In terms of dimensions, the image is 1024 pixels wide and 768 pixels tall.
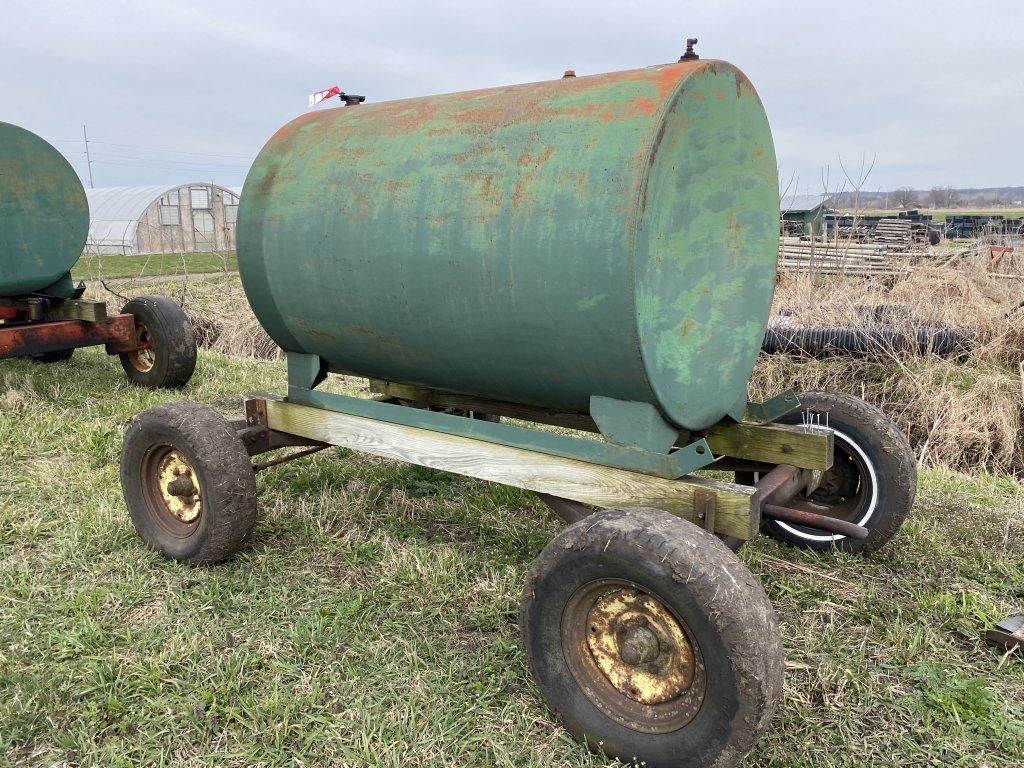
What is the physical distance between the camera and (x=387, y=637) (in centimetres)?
280

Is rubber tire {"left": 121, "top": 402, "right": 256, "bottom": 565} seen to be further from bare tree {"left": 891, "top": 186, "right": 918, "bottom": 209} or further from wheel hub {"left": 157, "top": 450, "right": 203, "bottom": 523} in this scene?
bare tree {"left": 891, "top": 186, "right": 918, "bottom": 209}

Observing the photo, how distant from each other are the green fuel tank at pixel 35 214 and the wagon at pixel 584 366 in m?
3.37

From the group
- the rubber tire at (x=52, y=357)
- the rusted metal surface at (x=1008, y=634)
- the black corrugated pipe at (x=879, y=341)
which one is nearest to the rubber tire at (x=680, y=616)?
the rusted metal surface at (x=1008, y=634)

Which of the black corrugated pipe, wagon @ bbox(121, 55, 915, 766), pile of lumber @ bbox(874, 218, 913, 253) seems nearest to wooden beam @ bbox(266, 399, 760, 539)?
wagon @ bbox(121, 55, 915, 766)

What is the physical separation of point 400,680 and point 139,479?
1665mm

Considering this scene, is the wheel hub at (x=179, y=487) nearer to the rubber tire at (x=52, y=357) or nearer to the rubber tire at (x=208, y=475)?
the rubber tire at (x=208, y=475)

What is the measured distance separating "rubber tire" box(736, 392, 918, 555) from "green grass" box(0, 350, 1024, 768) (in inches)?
6.4

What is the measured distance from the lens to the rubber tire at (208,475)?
123 inches

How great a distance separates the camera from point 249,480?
10.6 feet

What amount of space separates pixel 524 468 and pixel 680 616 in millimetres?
900

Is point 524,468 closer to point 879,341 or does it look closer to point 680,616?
point 680,616

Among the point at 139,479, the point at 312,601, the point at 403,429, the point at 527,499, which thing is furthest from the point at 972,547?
the point at 139,479

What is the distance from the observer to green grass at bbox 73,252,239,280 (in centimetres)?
1602

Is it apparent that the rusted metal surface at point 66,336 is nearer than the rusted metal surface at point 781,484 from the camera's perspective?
No
